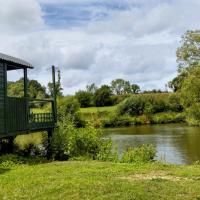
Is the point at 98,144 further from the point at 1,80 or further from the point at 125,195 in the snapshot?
the point at 125,195

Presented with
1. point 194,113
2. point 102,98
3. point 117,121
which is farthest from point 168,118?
point 194,113

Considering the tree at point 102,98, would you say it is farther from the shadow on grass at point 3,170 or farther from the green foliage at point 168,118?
the shadow on grass at point 3,170

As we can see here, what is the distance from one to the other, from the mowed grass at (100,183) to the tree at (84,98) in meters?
76.8

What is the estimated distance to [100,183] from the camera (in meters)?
11.3

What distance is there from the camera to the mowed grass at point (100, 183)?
408 inches

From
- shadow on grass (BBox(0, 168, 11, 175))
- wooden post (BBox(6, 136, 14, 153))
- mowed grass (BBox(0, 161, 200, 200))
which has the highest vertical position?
wooden post (BBox(6, 136, 14, 153))

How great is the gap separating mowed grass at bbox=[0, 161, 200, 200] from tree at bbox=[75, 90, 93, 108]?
76.8 meters

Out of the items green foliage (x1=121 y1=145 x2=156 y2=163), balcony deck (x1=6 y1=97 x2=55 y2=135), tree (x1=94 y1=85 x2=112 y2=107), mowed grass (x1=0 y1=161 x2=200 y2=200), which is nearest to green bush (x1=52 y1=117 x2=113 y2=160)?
balcony deck (x1=6 y1=97 x2=55 y2=135)

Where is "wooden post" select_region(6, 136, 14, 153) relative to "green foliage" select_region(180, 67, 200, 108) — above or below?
below

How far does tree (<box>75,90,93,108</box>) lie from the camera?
9169 centimetres

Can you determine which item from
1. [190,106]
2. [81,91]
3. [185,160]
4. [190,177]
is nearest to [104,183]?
[190,177]

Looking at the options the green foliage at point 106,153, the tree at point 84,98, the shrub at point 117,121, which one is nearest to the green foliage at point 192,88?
the green foliage at point 106,153

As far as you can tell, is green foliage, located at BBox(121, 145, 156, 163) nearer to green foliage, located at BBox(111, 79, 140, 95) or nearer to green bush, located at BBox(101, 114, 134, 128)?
green bush, located at BBox(101, 114, 134, 128)

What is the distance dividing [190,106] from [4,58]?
18.3 meters
